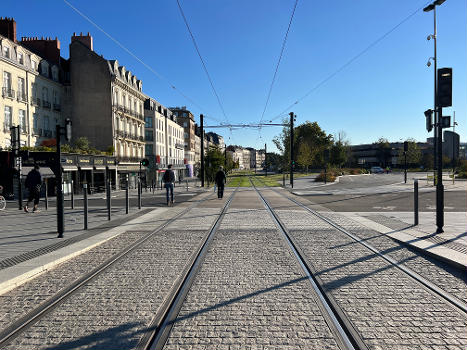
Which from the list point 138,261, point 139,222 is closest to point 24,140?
point 139,222

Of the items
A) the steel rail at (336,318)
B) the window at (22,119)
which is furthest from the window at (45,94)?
the steel rail at (336,318)

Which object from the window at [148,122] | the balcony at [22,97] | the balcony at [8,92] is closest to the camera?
the balcony at [8,92]

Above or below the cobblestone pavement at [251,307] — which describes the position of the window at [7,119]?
above

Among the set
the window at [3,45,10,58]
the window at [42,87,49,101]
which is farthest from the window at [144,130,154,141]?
the window at [3,45,10,58]

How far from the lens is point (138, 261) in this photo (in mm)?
5535

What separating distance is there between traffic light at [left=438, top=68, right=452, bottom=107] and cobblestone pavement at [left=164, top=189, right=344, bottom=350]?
530 centimetres

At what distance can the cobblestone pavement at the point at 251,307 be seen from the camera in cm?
287

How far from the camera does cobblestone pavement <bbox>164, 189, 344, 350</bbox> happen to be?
9.41 feet

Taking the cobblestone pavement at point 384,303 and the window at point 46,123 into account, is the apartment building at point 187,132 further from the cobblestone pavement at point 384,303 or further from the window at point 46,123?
the cobblestone pavement at point 384,303

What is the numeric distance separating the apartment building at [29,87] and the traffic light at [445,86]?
25.3 meters

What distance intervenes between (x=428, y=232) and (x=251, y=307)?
601cm

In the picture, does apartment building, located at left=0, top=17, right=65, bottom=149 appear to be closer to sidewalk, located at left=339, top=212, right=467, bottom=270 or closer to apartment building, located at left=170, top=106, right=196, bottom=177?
sidewalk, located at left=339, top=212, right=467, bottom=270

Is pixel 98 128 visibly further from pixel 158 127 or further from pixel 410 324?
pixel 410 324

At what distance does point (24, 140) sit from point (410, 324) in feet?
92.6
